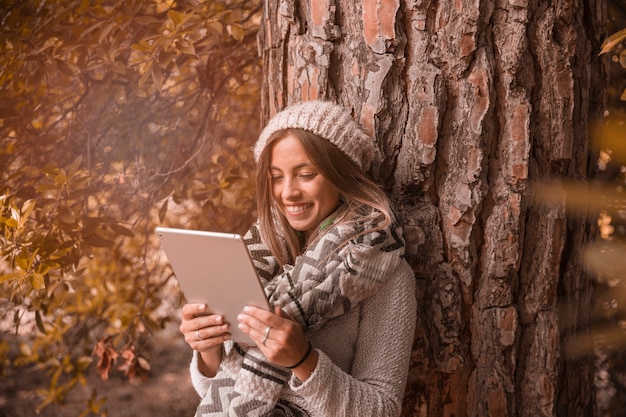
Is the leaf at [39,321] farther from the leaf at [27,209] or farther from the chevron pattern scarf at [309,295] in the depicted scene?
the chevron pattern scarf at [309,295]

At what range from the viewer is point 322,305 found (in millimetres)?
1280

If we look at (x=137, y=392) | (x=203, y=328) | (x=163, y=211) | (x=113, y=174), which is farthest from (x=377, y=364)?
(x=137, y=392)

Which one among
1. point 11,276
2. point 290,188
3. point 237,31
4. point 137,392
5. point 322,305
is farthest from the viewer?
point 137,392

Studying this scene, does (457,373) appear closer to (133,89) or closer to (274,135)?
(274,135)

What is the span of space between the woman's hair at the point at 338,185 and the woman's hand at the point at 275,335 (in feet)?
0.87

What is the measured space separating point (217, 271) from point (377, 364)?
1.26 feet

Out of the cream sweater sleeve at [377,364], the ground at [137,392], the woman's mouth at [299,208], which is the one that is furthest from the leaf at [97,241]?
the cream sweater sleeve at [377,364]

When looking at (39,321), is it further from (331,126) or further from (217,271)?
(331,126)

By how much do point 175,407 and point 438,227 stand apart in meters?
1.50

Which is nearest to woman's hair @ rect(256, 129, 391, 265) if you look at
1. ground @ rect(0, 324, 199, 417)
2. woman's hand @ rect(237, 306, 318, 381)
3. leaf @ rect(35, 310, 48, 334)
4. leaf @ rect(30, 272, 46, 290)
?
woman's hand @ rect(237, 306, 318, 381)

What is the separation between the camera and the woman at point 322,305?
124 centimetres

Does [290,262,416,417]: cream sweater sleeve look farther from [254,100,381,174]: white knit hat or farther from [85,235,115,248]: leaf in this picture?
[85,235,115,248]: leaf

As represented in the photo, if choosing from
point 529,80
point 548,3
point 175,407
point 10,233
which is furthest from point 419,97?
point 175,407

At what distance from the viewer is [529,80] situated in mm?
1427
